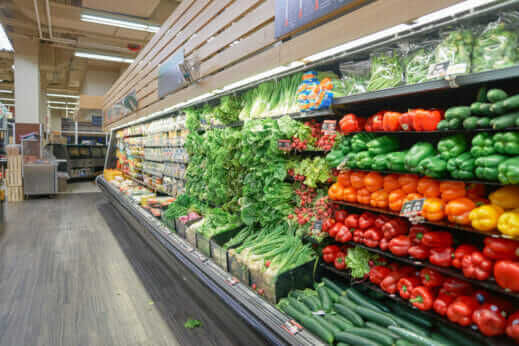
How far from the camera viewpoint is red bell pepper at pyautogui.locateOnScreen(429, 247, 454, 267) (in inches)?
64.3

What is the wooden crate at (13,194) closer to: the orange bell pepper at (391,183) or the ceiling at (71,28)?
the ceiling at (71,28)

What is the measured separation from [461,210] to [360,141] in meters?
0.68

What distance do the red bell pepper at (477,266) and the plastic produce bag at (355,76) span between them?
1.12 metres

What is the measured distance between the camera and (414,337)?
5.35ft

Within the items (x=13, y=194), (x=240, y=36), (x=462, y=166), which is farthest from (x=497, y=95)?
(x=13, y=194)

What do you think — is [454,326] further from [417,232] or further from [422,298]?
[417,232]

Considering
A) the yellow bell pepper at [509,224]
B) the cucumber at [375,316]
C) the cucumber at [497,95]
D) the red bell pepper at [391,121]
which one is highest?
the cucumber at [497,95]

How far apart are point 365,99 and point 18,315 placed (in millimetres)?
3663

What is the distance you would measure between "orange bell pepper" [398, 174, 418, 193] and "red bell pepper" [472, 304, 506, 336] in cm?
67

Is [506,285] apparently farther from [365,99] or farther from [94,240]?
[94,240]

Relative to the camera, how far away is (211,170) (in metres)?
3.84

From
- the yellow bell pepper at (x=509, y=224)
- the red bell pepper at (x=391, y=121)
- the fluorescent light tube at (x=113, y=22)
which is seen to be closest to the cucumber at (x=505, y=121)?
the yellow bell pepper at (x=509, y=224)

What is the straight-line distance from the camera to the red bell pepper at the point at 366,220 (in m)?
2.07

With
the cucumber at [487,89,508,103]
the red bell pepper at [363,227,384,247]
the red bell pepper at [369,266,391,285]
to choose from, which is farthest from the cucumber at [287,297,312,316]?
the cucumber at [487,89,508,103]
